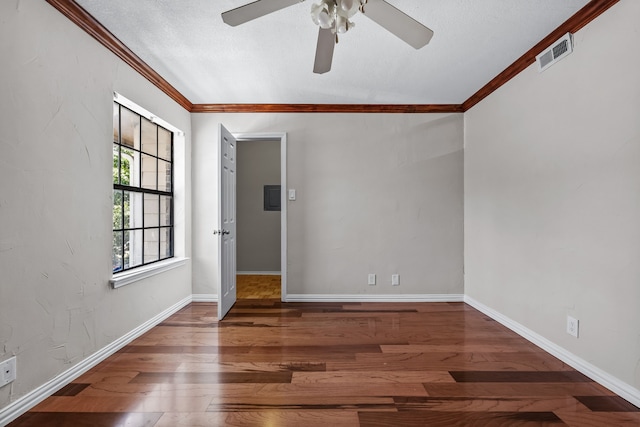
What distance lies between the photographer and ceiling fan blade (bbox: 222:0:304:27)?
162 cm

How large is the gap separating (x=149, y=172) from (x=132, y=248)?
0.76 m

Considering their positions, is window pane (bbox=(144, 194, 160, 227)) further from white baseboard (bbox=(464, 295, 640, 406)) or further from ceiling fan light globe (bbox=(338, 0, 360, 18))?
white baseboard (bbox=(464, 295, 640, 406))

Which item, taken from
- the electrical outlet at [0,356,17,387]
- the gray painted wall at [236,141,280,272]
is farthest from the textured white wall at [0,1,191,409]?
the gray painted wall at [236,141,280,272]

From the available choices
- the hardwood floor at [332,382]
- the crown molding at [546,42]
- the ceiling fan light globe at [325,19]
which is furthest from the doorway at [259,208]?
the ceiling fan light globe at [325,19]

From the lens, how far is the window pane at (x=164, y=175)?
3.65 m

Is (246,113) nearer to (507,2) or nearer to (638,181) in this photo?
(507,2)

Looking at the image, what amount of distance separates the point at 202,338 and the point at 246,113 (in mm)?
2513

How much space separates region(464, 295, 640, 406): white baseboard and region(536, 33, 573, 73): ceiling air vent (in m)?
2.05

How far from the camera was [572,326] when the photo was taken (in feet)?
7.76

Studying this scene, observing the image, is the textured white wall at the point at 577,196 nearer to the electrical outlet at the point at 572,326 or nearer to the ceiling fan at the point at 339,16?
the electrical outlet at the point at 572,326

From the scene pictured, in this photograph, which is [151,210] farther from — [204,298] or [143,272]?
[204,298]

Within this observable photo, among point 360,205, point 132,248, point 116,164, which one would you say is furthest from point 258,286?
point 116,164

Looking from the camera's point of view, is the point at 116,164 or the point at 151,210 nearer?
the point at 116,164

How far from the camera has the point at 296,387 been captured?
208cm
